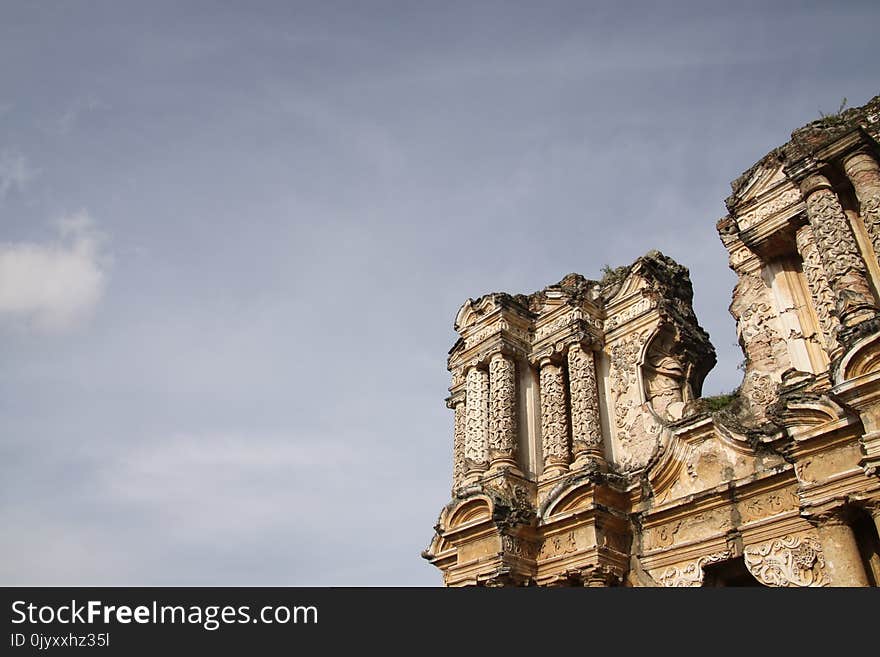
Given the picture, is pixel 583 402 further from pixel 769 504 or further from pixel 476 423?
pixel 769 504

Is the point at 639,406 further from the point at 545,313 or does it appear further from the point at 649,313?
the point at 545,313

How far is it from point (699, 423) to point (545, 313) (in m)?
3.77

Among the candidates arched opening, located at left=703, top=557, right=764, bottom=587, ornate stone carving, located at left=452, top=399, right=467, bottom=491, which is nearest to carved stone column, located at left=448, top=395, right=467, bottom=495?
ornate stone carving, located at left=452, top=399, right=467, bottom=491

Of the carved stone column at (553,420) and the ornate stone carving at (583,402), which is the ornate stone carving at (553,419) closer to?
the carved stone column at (553,420)

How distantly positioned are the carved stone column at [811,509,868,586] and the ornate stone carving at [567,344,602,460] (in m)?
3.72

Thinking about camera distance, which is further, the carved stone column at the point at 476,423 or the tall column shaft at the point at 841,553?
the carved stone column at the point at 476,423

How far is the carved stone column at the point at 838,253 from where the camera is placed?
26.8 ft

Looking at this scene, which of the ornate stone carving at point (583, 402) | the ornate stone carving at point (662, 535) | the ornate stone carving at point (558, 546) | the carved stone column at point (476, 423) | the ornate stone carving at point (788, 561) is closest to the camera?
the ornate stone carving at point (788, 561)

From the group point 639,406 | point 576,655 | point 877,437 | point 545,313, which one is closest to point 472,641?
point 576,655

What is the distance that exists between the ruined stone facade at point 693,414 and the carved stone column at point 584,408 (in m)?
0.03

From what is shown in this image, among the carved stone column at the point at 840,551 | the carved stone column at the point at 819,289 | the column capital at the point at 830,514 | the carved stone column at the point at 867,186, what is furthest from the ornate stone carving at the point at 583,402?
the carved stone column at the point at 867,186

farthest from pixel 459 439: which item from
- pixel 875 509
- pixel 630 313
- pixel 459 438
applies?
pixel 875 509

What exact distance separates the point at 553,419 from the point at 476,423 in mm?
1243

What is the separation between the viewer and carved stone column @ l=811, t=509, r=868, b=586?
760 cm
